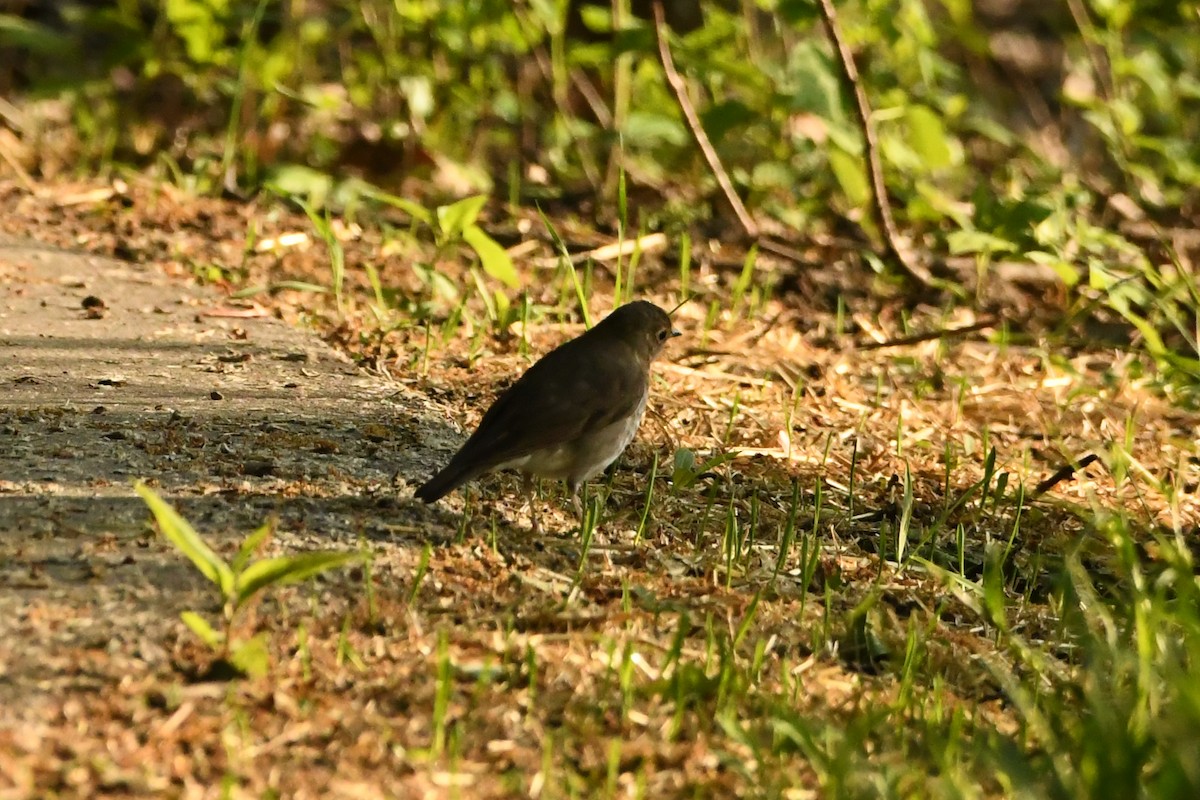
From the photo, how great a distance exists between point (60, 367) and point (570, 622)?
194cm

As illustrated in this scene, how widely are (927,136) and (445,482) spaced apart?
3.44 m

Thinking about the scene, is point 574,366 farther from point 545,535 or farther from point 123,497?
point 123,497

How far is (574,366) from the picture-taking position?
414 cm

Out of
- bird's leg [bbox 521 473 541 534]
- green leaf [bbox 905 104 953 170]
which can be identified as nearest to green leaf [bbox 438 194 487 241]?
bird's leg [bbox 521 473 541 534]

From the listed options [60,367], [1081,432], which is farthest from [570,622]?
[1081,432]

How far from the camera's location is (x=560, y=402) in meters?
3.99

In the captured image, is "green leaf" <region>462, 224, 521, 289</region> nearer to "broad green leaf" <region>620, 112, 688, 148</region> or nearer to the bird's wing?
the bird's wing

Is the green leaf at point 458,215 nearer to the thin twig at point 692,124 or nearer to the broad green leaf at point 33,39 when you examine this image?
the thin twig at point 692,124

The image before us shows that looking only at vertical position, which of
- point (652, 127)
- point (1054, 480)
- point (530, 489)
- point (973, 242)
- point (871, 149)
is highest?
point (652, 127)

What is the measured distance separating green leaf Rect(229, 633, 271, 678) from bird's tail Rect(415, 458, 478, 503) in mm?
861

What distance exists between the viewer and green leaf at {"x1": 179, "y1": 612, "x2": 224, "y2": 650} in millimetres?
2732

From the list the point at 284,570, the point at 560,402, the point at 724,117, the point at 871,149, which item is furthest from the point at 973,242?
the point at 284,570

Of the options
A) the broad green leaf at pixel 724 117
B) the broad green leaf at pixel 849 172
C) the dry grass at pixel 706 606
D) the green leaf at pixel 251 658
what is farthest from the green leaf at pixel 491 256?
the green leaf at pixel 251 658

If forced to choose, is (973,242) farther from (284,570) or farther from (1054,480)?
(284,570)
